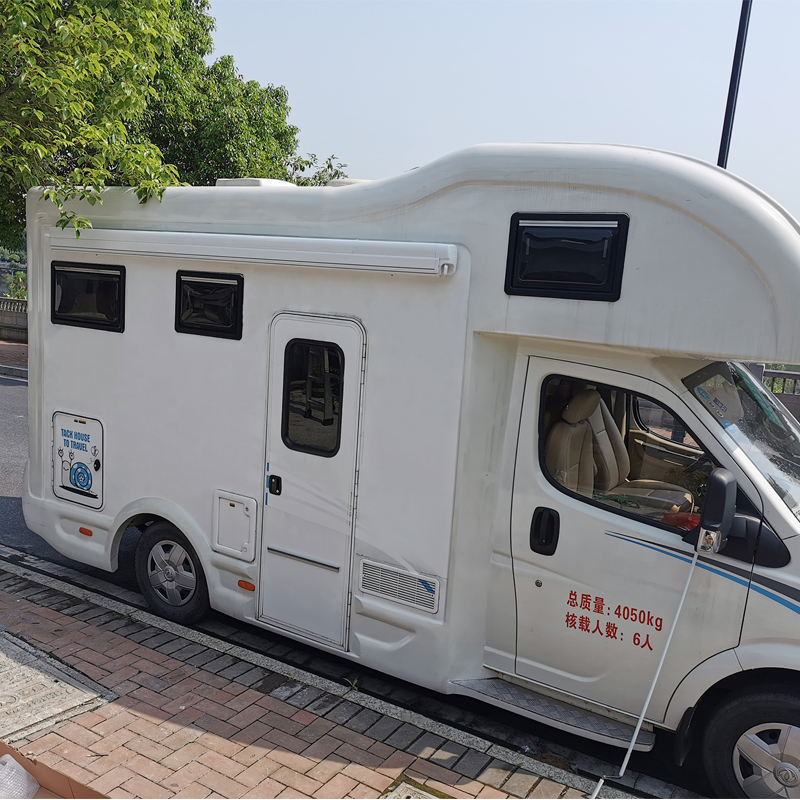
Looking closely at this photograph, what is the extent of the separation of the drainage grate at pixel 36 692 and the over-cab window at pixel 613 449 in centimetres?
293

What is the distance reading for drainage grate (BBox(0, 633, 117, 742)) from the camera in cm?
417

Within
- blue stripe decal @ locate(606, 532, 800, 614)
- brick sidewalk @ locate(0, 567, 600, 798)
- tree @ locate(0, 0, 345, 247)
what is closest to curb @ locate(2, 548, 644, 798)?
brick sidewalk @ locate(0, 567, 600, 798)

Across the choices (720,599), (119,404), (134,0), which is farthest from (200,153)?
(720,599)

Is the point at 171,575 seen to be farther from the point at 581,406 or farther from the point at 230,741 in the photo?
the point at 581,406

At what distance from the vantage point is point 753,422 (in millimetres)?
4027

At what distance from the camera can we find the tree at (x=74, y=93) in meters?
5.93

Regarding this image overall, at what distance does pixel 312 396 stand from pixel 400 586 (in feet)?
4.09

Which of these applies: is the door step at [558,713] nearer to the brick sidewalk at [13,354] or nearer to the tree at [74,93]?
the tree at [74,93]

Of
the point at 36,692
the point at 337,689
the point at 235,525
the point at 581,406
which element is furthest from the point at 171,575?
the point at 581,406

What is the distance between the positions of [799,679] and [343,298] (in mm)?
3051

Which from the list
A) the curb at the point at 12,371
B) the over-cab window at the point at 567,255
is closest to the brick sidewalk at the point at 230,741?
the over-cab window at the point at 567,255

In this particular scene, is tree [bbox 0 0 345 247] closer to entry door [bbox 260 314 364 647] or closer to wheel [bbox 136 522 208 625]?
entry door [bbox 260 314 364 647]

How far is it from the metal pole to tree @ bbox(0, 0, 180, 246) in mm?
6915

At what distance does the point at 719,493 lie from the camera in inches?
135
